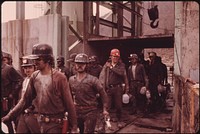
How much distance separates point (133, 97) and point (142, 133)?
201cm

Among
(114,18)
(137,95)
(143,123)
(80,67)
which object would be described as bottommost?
(143,123)

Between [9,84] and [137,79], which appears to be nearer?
[9,84]

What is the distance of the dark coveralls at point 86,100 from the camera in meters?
4.74

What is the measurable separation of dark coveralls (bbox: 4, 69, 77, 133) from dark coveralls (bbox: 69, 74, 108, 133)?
877mm

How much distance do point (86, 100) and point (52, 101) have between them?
3.76 feet

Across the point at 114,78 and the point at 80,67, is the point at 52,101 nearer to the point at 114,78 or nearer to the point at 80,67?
the point at 80,67

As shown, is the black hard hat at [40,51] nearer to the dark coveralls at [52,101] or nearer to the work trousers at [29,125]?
the dark coveralls at [52,101]

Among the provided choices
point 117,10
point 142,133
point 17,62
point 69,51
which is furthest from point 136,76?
point 117,10

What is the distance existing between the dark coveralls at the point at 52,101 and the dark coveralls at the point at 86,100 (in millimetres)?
877

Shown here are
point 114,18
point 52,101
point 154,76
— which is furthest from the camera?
point 114,18

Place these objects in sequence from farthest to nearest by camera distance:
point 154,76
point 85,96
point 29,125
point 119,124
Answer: point 154,76 → point 119,124 → point 85,96 → point 29,125

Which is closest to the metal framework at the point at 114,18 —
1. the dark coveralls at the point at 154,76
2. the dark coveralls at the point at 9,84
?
the dark coveralls at the point at 154,76

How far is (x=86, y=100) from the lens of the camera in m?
4.82

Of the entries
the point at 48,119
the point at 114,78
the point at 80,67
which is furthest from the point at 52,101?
the point at 114,78
